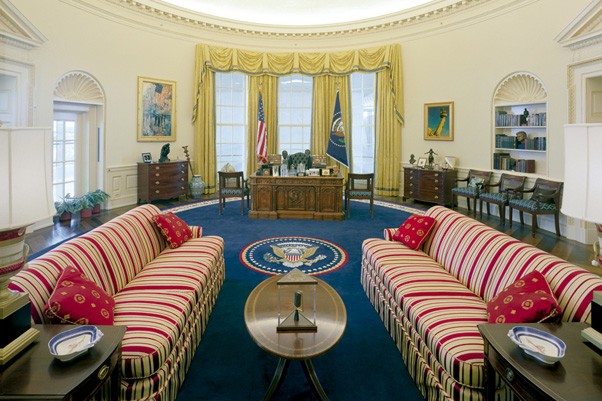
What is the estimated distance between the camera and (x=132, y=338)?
211 cm

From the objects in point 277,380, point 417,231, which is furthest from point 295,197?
point 277,380

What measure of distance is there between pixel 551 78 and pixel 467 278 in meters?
5.16

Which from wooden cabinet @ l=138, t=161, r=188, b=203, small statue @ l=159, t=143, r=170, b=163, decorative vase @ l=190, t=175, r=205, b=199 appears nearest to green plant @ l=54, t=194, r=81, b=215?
wooden cabinet @ l=138, t=161, r=188, b=203

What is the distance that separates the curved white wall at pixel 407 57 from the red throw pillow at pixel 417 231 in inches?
155

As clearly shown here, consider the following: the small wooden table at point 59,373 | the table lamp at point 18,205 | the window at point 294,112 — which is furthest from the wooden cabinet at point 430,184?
the table lamp at point 18,205

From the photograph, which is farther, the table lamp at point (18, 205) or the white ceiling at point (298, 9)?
the white ceiling at point (298, 9)

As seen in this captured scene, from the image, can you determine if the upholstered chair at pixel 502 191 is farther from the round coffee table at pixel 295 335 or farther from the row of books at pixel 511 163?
the round coffee table at pixel 295 335

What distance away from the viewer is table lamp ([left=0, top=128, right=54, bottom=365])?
142 cm

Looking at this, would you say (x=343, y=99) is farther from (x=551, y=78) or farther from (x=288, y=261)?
(x=288, y=261)

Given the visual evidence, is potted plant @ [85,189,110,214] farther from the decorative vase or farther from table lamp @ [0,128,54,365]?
table lamp @ [0,128,54,365]

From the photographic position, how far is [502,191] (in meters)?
7.16

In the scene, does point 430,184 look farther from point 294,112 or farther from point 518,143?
point 294,112

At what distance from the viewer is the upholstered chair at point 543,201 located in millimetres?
6069

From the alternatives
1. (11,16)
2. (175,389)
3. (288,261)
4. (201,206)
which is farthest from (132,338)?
(201,206)
